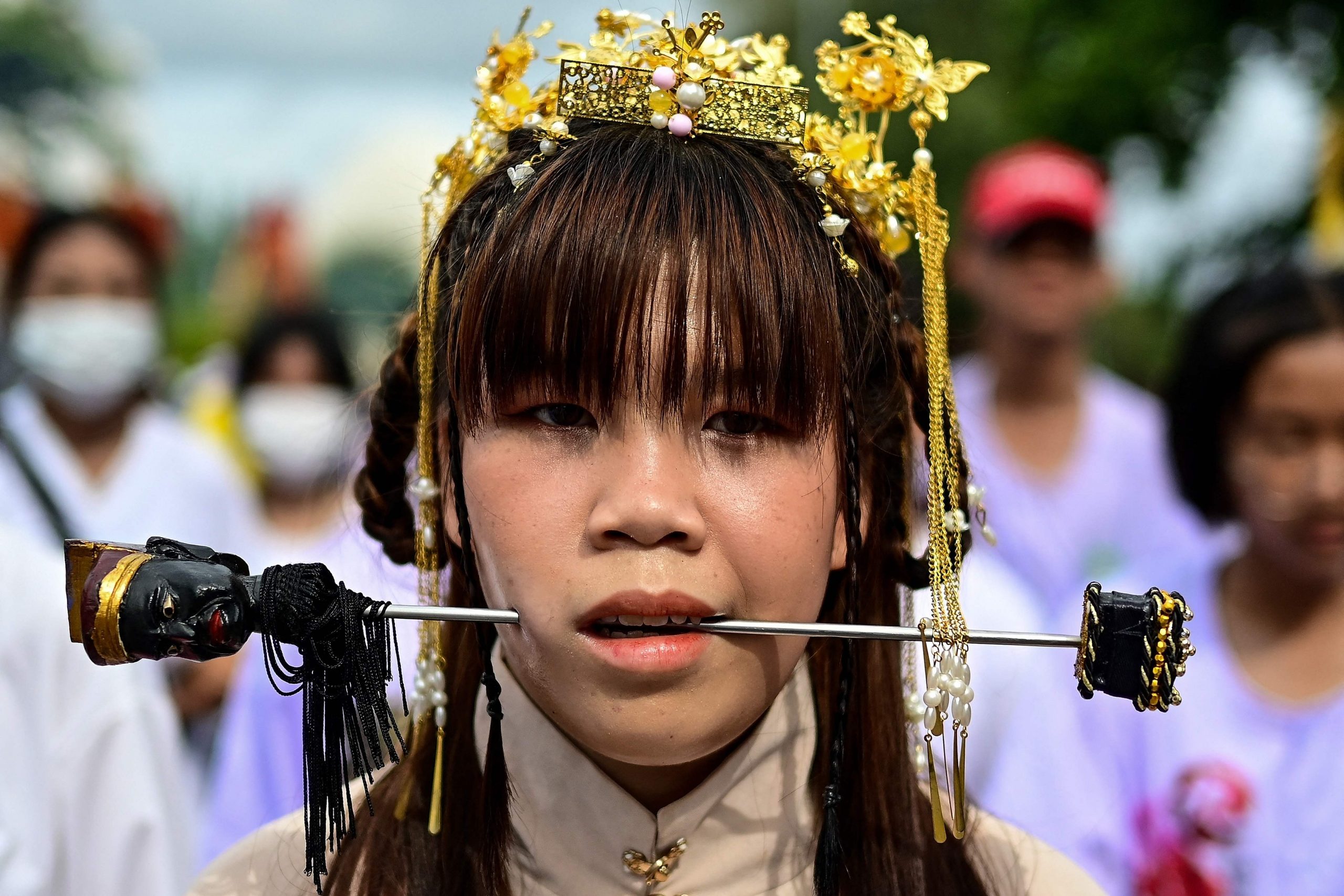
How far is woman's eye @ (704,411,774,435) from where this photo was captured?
171 cm

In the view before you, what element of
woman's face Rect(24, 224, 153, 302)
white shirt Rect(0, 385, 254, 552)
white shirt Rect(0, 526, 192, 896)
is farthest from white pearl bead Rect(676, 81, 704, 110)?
woman's face Rect(24, 224, 153, 302)

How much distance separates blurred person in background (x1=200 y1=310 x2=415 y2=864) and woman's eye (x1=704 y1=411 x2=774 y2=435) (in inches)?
39.8

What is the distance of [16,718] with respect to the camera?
2.94 metres


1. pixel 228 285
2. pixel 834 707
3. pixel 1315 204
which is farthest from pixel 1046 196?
pixel 228 285

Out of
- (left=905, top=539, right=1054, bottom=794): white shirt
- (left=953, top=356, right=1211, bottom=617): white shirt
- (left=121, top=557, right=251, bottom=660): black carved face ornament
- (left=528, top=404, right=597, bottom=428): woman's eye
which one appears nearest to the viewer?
(left=121, top=557, right=251, bottom=660): black carved face ornament

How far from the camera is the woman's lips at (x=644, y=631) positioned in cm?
163

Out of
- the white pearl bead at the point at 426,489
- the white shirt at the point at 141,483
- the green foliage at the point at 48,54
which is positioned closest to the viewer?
the white pearl bead at the point at 426,489

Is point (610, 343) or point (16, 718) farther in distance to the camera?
point (16, 718)

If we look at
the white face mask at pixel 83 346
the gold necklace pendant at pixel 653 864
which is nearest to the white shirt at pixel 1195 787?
the gold necklace pendant at pixel 653 864

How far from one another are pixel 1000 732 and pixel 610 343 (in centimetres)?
202

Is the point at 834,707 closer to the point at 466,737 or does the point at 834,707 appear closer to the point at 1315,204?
the point at 466,737

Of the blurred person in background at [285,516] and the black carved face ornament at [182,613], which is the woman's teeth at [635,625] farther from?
the blurred person in background at [285,516]

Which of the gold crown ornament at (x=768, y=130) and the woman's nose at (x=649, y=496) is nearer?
the woman's nose at (x=649, y=496)

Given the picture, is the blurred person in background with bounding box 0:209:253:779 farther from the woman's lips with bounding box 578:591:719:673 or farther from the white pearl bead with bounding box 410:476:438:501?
the woman's lips with bounding box 578:591:719:673
